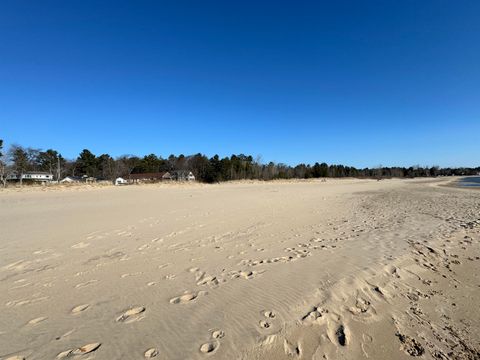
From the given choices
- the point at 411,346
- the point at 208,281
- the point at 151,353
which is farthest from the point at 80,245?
the point at 411,346

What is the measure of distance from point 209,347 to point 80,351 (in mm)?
1421

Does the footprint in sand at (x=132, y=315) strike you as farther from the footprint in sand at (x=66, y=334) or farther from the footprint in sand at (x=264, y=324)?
the footprint in sand at (x=264, y=324)

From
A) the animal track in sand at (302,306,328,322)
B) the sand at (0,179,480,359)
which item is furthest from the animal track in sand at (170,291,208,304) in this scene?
the animal track in sand at (302,306,328,322)

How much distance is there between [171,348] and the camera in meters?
3.05

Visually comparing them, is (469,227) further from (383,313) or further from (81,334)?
(81,334)

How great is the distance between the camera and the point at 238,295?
14.3ft

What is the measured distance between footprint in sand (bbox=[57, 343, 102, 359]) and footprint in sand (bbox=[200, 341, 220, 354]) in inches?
46.8

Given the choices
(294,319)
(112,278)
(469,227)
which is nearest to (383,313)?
(294,319)

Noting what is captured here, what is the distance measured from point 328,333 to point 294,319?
0.47 meters

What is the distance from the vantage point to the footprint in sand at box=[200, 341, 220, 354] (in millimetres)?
2998

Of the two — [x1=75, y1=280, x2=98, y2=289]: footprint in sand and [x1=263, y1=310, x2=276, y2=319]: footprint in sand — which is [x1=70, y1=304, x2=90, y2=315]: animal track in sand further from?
[x1=263, y1=310, x2=276, y2=319]: footprint in sand

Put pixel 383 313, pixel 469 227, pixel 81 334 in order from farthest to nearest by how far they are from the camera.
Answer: pixel 469 227, pixel 383 313, pixel 81 334

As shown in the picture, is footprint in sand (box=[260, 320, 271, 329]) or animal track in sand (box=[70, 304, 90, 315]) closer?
footprint in sand (box=[260, 320, 271, 329])

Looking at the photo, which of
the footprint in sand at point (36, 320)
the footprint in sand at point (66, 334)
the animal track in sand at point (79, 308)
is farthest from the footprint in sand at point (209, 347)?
the footprint in sand at point (36, 320)
